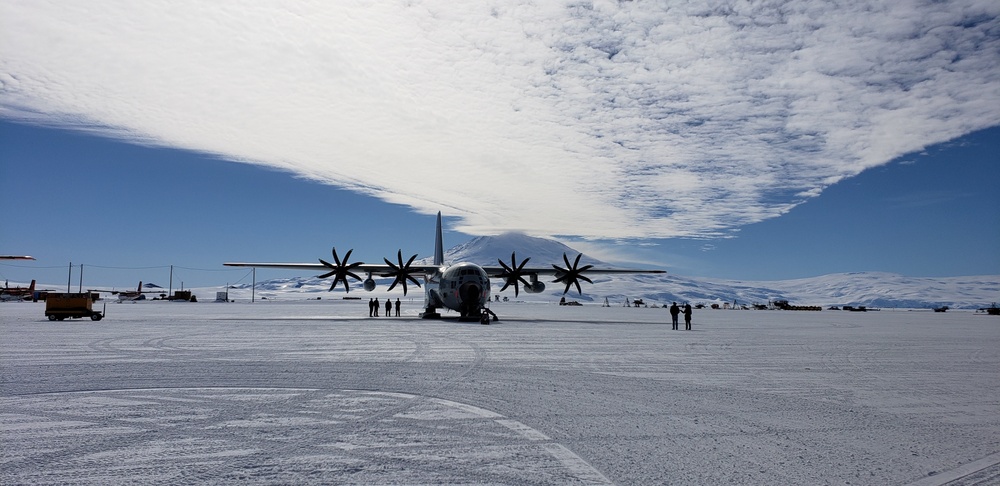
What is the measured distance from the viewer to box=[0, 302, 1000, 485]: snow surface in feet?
21.6

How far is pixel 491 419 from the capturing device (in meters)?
9.23

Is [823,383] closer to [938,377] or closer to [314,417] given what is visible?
[938,377]

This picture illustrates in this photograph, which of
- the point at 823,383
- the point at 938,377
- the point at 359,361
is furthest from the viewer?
the point at 359,361

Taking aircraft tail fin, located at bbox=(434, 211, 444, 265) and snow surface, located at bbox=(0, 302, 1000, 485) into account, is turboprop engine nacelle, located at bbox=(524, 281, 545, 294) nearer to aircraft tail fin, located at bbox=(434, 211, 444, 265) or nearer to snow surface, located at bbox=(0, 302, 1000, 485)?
aircraft tail fin, located at bbox=(434, 211, 444, 265)

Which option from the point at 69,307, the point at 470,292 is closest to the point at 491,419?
the point at 470,292

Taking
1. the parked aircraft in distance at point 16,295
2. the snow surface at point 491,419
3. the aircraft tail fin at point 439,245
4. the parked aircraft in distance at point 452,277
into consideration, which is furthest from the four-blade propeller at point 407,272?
the parked aircraft in distance at point 16,295

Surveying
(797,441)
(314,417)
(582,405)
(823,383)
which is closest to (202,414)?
(314,417)

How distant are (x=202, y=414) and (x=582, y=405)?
6.09 m

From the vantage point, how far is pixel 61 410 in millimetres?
9547

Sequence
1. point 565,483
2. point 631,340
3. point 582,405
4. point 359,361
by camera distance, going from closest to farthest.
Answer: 1. point 565,483
2. point 582,405
3. point 359,361
4. point 631,340

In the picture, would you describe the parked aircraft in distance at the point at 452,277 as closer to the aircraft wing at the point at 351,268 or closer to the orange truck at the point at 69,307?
the aircraft wing at the point at 351,268

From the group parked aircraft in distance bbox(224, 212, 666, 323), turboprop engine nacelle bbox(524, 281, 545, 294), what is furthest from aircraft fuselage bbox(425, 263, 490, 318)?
turboprop engine nacelle bbox(524, 281, 545, 294)

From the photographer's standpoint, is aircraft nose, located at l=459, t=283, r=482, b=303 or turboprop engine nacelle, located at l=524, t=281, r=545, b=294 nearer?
aircraft nose, located at l=459, t=283, r=482, b=303

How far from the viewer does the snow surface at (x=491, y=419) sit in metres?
6.59
